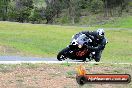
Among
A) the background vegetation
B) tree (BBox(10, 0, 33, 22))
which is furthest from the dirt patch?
tree (BBox(10, 0, 33, 22))

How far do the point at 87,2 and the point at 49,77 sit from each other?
84.0 meters

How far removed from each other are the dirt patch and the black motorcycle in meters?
4.51

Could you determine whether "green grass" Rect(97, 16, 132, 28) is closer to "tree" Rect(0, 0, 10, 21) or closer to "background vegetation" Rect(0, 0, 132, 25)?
"background vegetation" Rect(0, 0, 132, 25)

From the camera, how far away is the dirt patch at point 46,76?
10328 mm

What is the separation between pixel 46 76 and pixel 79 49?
707 cm

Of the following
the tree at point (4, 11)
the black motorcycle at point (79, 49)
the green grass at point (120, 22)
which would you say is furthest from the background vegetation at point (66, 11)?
the black motorcycle at point (79, 49)

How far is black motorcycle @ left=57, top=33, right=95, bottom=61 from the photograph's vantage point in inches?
708

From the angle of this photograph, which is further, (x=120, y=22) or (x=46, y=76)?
(x=120, y=22)

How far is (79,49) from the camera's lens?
18219 millimetres

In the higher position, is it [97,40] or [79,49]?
[97,40]

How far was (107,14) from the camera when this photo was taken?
3568 inches

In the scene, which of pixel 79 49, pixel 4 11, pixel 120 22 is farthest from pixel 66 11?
pixel 79 49

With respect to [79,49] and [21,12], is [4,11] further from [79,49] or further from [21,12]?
[79,49]

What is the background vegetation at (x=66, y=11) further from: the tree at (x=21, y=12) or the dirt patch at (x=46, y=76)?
the dirt patch at (x=46, y=76)
